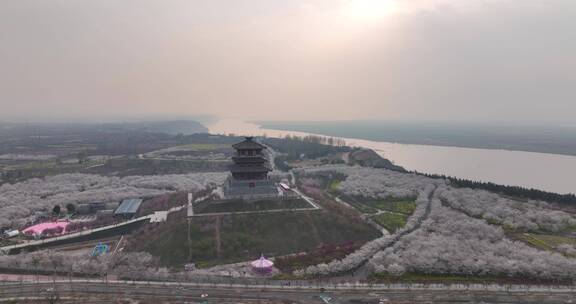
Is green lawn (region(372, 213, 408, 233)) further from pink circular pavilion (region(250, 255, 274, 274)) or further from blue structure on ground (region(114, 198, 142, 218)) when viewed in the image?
blue structure on ground (region(114, 198, 142, 218))

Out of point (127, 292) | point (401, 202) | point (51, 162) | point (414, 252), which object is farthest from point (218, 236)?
point (51, 162)

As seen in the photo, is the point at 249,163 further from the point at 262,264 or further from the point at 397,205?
the point at 397,205

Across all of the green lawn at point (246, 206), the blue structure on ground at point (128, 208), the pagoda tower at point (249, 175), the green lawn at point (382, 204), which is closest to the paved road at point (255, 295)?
the green lawn at point (246, 206)

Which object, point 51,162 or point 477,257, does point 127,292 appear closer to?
point 477,257

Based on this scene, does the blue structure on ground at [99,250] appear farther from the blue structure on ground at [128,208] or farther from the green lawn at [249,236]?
the blue structure on ground at [128,208]

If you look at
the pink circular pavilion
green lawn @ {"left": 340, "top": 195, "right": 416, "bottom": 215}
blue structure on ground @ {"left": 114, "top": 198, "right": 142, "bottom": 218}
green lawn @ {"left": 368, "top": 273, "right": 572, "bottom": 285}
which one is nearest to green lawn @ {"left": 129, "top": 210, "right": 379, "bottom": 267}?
the pink circular pavilion

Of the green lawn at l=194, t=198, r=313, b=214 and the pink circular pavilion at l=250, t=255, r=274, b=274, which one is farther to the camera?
the green lawn at l=194, t=198, r=313, b=214
